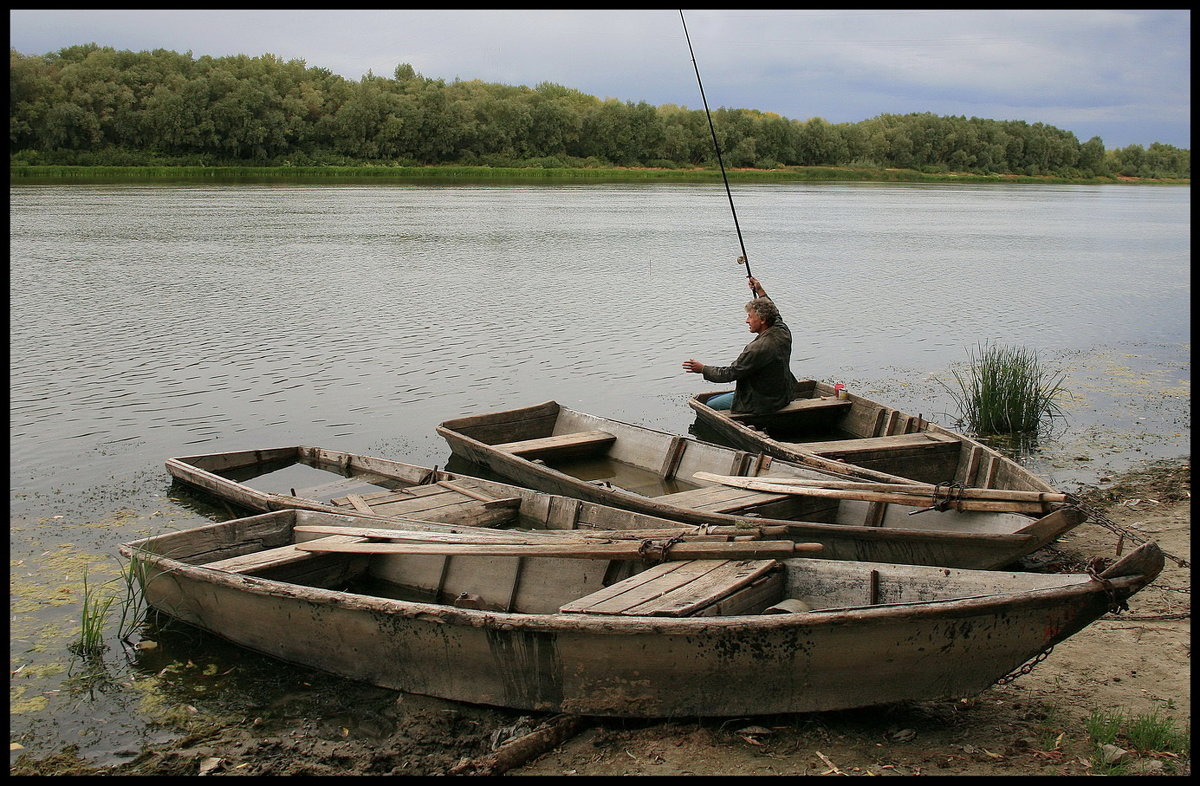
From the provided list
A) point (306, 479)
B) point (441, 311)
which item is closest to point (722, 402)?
point (306, 479)

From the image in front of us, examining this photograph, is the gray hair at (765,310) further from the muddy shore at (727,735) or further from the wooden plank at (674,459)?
the muddy shore at (727,735)

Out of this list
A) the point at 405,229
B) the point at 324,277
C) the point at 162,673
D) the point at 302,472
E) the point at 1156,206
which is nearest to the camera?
the point at 162,673

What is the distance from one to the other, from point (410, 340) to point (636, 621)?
1287 centimetres

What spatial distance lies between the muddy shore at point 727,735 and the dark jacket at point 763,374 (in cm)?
473

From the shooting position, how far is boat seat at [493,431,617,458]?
10.2 metres

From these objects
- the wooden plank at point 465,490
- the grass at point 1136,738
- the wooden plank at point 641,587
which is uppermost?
the wooden plank at point 641,587

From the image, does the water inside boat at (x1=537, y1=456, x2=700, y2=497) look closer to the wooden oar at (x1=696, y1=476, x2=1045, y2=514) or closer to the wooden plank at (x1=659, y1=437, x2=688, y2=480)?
the wooden plank at (x1=659, y1=437, x2=688, y2=480)

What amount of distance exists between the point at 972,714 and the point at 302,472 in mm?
7481

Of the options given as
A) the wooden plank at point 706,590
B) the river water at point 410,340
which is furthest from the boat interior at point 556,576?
the river water at point 410,340

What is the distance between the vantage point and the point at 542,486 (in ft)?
31.0

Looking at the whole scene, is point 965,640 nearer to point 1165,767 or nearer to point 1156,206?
point 1165,767

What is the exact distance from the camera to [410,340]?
57.2ft

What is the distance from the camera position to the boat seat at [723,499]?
773cm

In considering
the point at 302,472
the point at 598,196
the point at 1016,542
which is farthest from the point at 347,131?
the point at 1016,542
